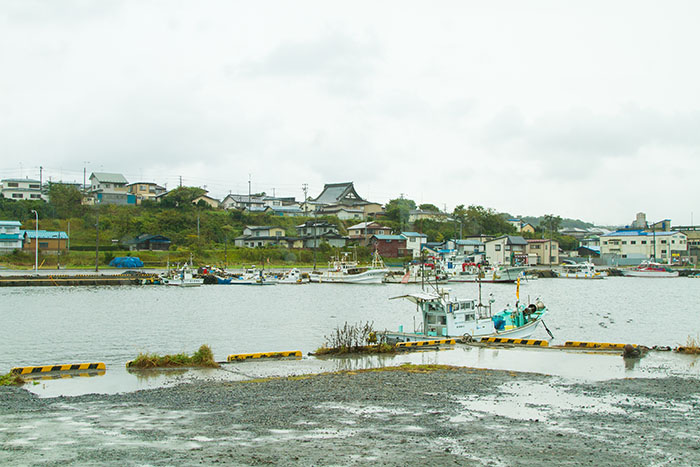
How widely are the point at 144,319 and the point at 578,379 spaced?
2538 centimetres

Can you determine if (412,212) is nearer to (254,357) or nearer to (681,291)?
(681,291)

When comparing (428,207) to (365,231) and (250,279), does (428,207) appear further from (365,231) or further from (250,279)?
(250,279)

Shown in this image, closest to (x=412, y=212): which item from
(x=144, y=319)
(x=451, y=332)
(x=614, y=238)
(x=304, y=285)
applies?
(x=614, y=238)

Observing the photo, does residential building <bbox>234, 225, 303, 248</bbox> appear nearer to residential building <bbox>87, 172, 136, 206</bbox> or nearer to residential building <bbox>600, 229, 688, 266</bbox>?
residential building <bbox>87, 172, 136, 206</bbox>

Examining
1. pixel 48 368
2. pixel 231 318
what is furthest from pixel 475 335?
pixel 231 318

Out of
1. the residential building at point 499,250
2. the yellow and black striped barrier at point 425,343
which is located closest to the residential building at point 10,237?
the yellow and black striped barrier at point 425,343

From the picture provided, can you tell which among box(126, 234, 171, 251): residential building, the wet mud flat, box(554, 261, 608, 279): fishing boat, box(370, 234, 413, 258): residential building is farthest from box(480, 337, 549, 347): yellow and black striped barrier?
box(554, 261, 608, 279): fishing boat

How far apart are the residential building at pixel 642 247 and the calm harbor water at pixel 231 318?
41.8 m

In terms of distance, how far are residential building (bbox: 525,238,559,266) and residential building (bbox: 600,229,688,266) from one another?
938cm

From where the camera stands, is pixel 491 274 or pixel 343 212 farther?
pixel 343 212

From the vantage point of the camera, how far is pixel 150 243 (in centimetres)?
7150

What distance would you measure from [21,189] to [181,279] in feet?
140

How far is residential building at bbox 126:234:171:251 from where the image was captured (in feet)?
233

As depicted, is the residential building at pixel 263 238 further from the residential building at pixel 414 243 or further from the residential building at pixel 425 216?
the residential building at pixel 425 216
